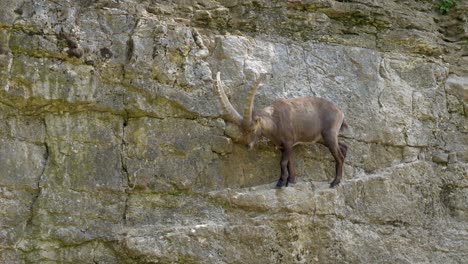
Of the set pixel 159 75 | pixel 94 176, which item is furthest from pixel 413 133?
pixel 94 176

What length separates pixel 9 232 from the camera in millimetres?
Answer: 7457

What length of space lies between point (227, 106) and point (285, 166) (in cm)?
94

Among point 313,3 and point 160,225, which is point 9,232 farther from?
point 313,3

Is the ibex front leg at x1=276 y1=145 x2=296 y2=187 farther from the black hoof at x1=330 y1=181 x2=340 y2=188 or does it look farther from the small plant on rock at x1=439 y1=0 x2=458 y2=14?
the small plant on rock at x1=439 y1=0 x2=458 y2=14

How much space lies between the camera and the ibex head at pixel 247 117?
8000 mm

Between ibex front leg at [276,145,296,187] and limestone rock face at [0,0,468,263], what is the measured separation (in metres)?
0.15

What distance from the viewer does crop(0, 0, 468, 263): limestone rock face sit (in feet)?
25.3

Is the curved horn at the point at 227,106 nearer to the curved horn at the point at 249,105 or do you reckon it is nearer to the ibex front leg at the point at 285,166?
the curved horn at the point at 249,105

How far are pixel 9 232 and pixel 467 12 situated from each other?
257 inches

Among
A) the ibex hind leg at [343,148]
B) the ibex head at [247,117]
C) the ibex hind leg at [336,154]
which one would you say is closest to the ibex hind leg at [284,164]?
the ibex head at [247,117]

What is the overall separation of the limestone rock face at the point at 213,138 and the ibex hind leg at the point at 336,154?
19cm

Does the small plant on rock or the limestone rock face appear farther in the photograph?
the small plant on rock

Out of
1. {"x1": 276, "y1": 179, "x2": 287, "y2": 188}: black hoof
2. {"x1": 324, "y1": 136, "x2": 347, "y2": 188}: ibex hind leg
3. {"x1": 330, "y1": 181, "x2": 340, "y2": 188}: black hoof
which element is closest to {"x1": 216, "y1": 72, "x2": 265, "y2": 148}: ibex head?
→ {"x1": 276, "y1": 179, "x2": 287, "y2": 188}: black hoof

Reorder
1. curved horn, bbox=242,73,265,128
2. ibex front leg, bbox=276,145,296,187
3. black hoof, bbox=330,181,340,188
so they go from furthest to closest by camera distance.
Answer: black hoof, bbox=330,181,340,188
ibex front leg, bbox=276,145,296,187
curved horn, bbox=242,73,265,128
